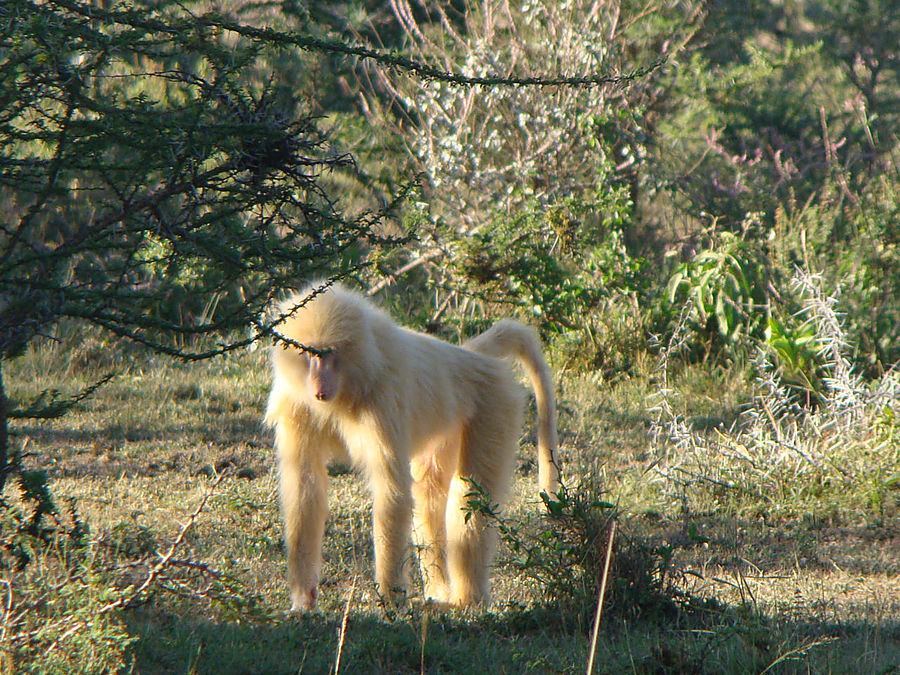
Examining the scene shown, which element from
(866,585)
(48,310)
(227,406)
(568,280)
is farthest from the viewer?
(568,280)

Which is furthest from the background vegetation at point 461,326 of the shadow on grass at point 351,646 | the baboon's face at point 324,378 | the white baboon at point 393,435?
the baboon's face at point 324,378

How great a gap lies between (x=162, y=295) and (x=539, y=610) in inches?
87.5

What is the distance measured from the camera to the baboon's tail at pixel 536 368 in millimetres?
5816

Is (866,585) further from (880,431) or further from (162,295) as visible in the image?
(162,295)

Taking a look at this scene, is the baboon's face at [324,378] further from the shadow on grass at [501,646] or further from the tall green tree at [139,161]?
the shadow on grass at [501,646]

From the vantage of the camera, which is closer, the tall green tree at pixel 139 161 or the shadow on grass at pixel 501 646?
the tall green tree at pixel 139 161

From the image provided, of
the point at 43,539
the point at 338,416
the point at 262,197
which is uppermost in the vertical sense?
the point at 262,197

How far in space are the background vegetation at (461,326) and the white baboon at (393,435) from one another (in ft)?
1.04

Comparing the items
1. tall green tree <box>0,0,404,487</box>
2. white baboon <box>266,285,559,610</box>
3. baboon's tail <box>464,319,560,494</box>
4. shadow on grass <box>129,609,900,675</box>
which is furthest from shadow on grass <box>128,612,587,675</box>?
baboon's tail <box>464,319,560,494</box>

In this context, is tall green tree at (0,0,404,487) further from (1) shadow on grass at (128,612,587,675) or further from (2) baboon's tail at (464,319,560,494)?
(2) baboon's tail at (464,319,560,494)

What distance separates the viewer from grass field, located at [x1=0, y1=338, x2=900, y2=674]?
3.79 metres

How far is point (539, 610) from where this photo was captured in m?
4.56

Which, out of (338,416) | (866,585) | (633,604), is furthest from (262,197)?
(866,585)

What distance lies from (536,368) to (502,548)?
46.6 inches
